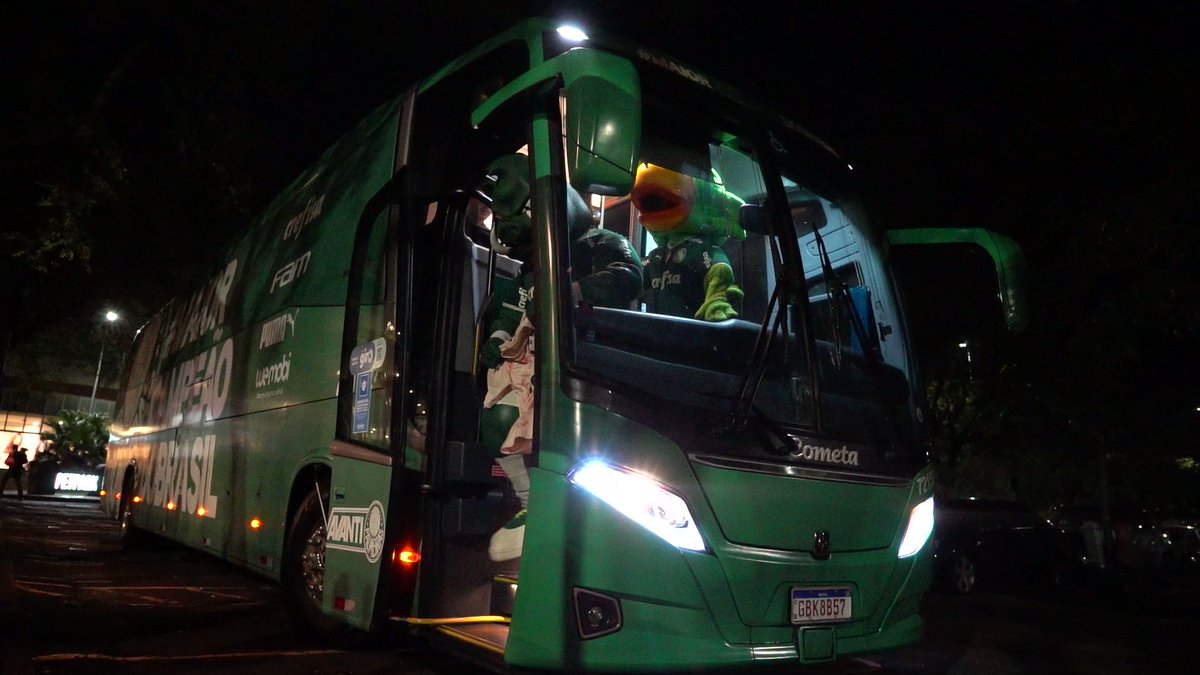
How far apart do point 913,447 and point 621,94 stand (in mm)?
2417

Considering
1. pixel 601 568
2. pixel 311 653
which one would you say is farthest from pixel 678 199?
pixel 311 653

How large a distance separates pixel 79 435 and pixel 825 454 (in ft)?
136

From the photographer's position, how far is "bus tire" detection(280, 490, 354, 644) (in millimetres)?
5848

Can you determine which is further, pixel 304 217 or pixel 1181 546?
pixel 1181 546

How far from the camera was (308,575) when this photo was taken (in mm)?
5934

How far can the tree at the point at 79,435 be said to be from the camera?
37250 millimetres

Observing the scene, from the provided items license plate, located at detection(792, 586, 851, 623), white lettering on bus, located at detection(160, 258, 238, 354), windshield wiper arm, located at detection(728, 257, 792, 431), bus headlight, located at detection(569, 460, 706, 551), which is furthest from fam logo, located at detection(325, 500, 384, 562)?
white lettering on bus, located at detection(160, 258, 238, 354)

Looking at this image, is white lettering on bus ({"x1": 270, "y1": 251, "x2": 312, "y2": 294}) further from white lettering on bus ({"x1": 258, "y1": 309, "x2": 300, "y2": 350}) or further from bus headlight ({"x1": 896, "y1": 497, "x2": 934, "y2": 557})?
bus headlight ({"x1": 896, "y1": 497, "x2": 934, "y2": 557})

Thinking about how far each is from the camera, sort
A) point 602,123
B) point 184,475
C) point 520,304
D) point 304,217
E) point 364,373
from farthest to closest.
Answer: point 184,475, point 304,217, point 364,373, point 520,304, point 602,123

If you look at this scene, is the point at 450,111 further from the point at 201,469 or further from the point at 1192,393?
the point at 1192,393

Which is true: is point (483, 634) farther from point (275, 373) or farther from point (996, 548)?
point (996, 548)

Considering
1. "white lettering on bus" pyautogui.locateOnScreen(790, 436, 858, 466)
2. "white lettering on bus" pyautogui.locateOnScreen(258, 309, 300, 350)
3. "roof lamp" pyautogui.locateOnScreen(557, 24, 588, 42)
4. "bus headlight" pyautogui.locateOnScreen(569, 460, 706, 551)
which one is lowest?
"bus headlight" pyautogui.locateOnScreen(569, 460, 706, 551)

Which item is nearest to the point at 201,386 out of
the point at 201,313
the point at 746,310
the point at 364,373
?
the point at 201,313

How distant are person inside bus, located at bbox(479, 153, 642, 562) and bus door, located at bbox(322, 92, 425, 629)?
449 mm
